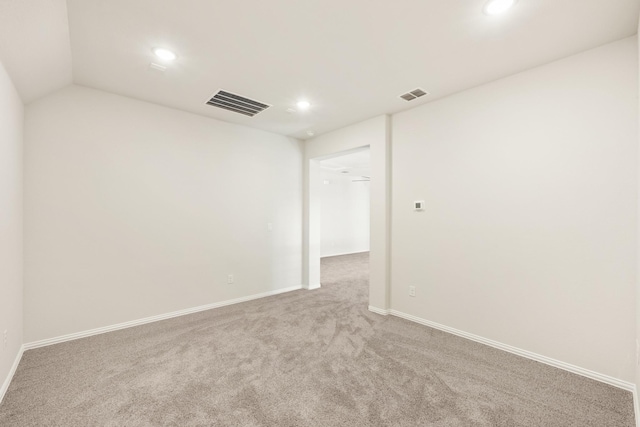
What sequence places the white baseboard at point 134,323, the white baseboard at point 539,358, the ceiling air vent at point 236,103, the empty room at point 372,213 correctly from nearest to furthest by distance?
the empty room at point 372,213 < the white baseboard at point 539,358 < the white baseboard at point 134,323 < the ceiling air vent at point 236,103

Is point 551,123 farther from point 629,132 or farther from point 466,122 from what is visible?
point 466,122

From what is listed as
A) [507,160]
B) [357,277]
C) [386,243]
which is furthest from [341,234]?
[507,160]

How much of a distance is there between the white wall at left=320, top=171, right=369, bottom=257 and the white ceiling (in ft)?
20.3

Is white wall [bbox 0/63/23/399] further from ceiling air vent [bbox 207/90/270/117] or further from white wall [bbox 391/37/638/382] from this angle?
white wall [bbox 391/37/638/382]

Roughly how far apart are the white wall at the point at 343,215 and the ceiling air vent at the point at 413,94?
5.79 m

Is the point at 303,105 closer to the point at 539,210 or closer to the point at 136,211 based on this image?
the point at 136,211

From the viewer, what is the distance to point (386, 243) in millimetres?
3783

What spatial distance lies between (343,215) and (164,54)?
7.76 meters

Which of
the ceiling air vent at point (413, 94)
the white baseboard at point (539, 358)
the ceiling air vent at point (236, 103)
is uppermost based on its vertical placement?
the ceiling air vent at point (236, 103)

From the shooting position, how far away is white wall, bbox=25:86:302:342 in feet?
9.29

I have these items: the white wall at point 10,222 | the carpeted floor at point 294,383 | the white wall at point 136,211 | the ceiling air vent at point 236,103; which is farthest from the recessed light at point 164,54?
the carpeted floor at point 294,383

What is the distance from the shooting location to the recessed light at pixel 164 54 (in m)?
2.36

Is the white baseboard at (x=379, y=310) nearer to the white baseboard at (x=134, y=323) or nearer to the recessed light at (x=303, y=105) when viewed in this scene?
the white baseboard at (x=134, y=323)

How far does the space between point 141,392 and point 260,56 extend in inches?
114
